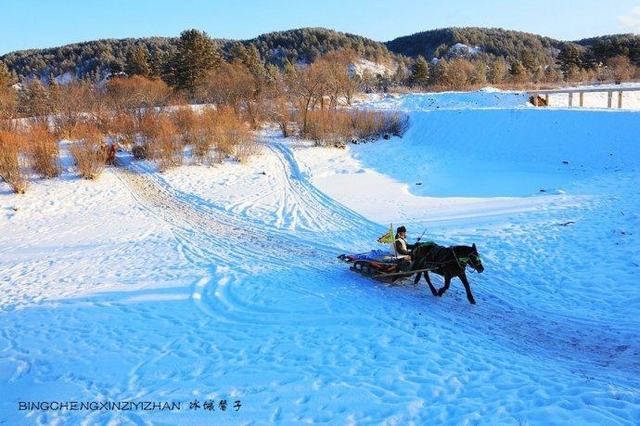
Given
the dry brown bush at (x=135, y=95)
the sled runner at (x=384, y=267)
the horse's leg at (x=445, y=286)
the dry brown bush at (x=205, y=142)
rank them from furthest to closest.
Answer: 1. the dry brown bush at (x=135, y=95)
2. the dry brown bush at (x=205, y=142)
3. the sled runner at (x=384, y=267)
4. the horse's leg at (x=445, y=286)

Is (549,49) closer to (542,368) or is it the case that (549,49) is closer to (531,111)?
(531,111)

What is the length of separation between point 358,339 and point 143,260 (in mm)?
5785

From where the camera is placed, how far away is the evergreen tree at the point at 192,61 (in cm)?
3931

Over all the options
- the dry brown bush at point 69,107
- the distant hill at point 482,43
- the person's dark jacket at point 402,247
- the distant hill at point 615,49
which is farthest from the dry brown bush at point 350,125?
the distant hill at point 482,43

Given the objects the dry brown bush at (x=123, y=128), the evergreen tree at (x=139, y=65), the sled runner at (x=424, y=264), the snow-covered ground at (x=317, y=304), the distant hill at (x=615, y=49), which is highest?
the evergreen tree at (x=139, y=65)

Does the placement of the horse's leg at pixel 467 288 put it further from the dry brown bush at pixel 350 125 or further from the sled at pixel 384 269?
the dry brown bush at pixel 350 125

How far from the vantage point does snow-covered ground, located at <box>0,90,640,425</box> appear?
17.1 feet

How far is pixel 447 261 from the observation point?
299 inches

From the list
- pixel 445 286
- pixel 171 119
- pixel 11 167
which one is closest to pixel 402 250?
pixel 445 286

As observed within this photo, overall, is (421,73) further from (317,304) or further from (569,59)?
(317,304)

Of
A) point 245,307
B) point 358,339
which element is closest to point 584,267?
point 358,339

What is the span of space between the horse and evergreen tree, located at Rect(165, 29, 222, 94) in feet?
115

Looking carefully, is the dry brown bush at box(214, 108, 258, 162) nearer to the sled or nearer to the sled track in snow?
the sled track in snow

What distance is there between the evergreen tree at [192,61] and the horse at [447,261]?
34945 mm
